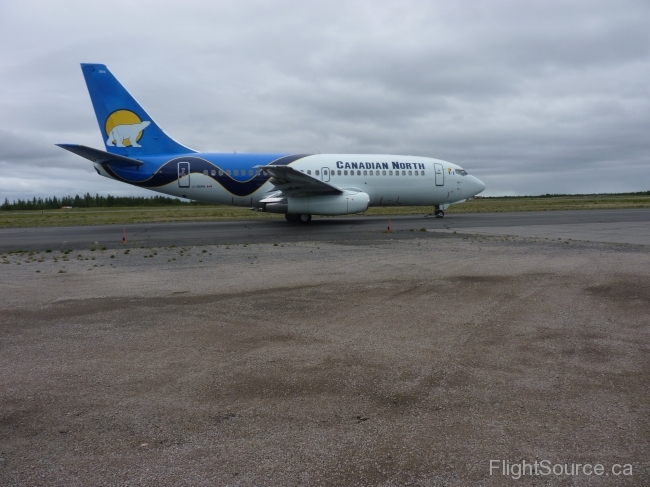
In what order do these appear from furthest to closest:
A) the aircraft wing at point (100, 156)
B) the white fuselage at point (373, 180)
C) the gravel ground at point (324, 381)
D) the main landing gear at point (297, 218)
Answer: the main landing gear at point (297, 218), the white fuselage at point (373, 180), the aircraft wing at point (100, 156), the gravel ground at point (324, 381)

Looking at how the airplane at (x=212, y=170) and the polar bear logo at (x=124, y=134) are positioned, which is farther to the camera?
the polar bear logo at (x=124, y=134)

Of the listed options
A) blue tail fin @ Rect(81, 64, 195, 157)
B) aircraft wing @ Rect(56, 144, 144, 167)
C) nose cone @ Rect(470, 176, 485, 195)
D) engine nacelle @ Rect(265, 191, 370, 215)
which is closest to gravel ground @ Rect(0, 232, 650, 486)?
aircraft wing @ Rect(56, 144, 144, 167)

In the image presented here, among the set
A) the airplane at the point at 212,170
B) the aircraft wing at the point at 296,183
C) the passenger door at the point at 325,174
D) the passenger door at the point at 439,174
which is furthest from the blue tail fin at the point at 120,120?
the passenger door at the point at 439,174

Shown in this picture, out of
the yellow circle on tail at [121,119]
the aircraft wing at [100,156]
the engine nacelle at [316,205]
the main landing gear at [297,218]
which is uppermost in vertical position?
the yellow circle on tail at [121,119]

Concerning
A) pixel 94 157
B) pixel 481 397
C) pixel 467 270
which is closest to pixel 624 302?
pixel 467 270

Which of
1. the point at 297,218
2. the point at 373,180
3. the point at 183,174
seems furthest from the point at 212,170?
the point at 373,180

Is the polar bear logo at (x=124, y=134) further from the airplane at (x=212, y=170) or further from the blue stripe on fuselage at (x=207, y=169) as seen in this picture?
the blue stripe on fuselage at (x=207, y=169)

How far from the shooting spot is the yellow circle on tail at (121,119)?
2211cm

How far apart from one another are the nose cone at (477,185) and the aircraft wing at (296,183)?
8.27m

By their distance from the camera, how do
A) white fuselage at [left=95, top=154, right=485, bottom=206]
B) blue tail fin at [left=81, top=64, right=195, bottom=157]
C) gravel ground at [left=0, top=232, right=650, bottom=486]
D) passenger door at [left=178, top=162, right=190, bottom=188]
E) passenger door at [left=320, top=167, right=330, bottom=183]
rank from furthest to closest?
passenger door at [left=320, top=167, right=330, bottom=183], white fuselage at [left=95, top=154, right=485, bottom=206], passenger door at [left=178, top=162, right=190, bottom=188], blue tail fin at [left=81, top=64, right=195, bottom=157], gravel ground at [left=0, top=232, right=650, bottom=486]

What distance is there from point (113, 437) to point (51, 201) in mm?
66494

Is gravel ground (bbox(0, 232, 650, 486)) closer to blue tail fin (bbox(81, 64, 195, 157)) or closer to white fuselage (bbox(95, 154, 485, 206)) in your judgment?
white fuselage (bbox(95, 154, 485, 206))

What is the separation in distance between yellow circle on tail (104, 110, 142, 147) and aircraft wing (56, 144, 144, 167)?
4.18ft

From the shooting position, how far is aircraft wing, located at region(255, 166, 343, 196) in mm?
19938
